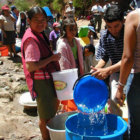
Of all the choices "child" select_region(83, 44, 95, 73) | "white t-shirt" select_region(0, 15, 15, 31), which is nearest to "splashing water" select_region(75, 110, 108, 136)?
"child" select_region(83, 44, 95, 73)

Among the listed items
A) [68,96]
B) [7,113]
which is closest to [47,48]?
[68,96]

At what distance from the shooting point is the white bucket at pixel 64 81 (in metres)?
2.31

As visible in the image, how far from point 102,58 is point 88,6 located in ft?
55.5

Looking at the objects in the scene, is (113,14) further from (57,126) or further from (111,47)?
(57,126)

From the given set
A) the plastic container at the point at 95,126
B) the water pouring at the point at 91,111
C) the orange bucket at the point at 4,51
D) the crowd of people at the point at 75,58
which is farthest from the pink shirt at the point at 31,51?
the orange bucket at the point at 4,51

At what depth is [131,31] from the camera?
1.67 meters

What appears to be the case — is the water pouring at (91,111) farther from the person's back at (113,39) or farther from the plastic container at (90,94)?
the person's back at (113,39)

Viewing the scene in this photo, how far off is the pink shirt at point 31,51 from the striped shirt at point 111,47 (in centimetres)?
90

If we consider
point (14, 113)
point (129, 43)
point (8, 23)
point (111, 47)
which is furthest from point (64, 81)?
point (8, 23)

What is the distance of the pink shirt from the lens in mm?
2184

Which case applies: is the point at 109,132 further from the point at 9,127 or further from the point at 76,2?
the point at 76,2

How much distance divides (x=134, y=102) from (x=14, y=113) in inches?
93.1

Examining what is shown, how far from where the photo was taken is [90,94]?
214 centimetres

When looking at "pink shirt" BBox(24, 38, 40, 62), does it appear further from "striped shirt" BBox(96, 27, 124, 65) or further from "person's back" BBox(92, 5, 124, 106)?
"striped shirt" BBox(96, 27, 124, 65)
